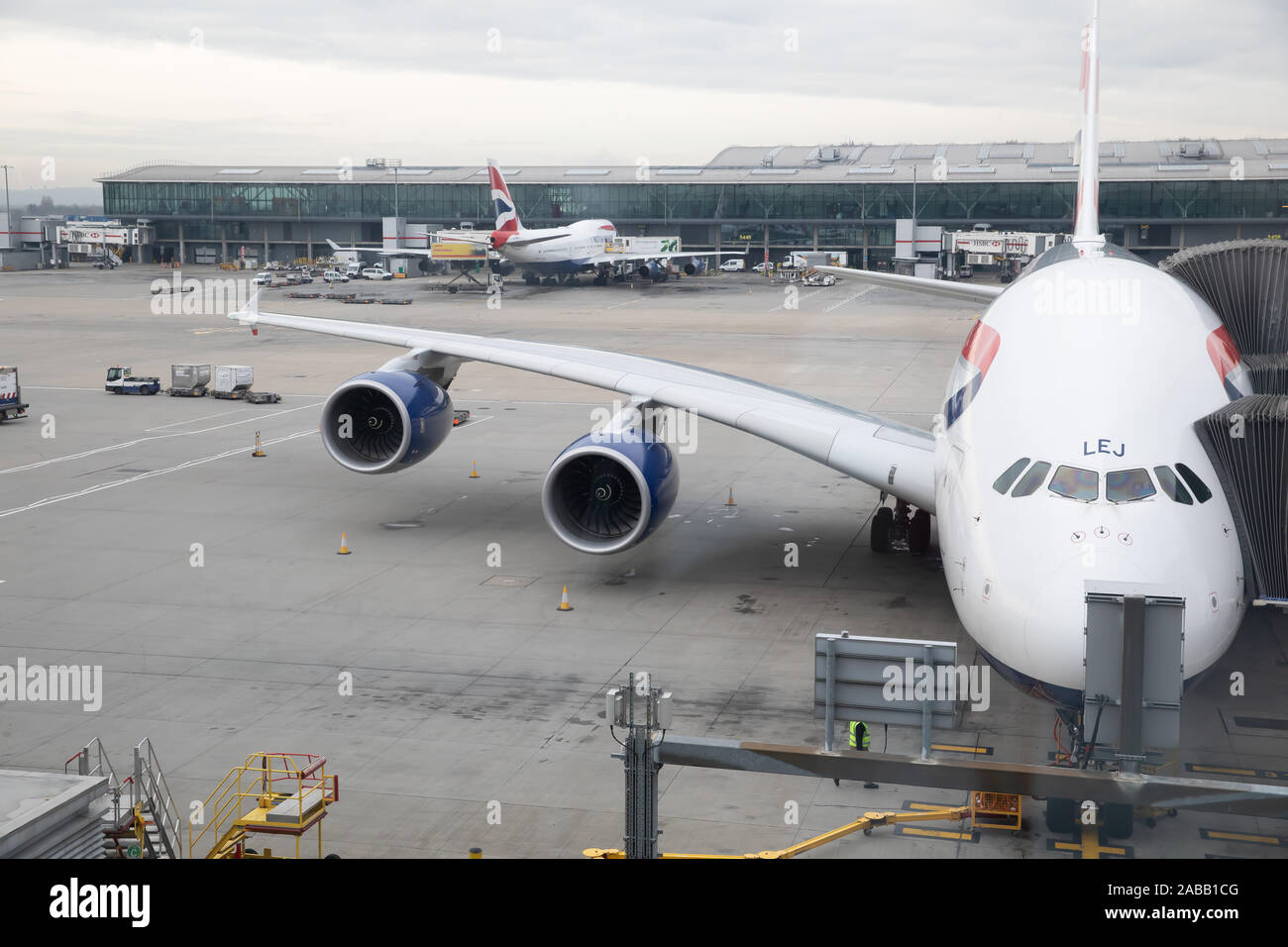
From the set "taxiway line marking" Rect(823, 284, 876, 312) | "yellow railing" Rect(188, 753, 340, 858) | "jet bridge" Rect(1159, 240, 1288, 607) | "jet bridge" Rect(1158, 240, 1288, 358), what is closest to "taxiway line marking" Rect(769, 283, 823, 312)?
"taxiway line marking" Rect(823, 284, 876, 312)

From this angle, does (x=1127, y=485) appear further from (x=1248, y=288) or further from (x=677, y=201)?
(x=677, y=201)

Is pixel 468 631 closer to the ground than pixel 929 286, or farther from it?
closer to the ground

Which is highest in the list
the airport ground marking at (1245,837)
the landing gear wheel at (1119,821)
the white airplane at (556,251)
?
the white airplane at (556,251)

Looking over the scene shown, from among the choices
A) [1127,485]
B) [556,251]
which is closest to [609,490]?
[1127,485]

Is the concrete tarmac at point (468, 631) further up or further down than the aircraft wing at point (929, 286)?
further down

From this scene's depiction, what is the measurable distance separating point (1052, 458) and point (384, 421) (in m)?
16.7

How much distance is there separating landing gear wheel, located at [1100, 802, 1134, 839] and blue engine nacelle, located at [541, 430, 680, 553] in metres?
10.5

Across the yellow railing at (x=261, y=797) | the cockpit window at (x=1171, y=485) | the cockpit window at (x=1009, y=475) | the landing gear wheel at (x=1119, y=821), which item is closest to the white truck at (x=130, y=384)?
the yellow railing at (x=261, y=797)

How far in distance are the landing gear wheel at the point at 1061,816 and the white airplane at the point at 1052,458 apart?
1533 millimetres

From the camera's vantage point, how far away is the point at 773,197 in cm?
12912

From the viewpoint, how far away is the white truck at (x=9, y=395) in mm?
41125

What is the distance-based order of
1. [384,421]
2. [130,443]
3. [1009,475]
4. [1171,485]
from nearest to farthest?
[1171,485] → [1009,475] → [384,421] → [130,443]

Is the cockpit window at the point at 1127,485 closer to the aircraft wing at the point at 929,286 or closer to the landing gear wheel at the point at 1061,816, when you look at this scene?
the landing gear wheel at the point at 1061,816
